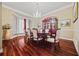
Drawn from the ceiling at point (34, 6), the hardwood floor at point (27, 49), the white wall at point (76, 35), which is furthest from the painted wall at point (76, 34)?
the ceiling at point (34, 6)

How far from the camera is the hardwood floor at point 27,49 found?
7.98 ft

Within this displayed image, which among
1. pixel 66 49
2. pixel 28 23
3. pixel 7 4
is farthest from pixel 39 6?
pixel 66 49

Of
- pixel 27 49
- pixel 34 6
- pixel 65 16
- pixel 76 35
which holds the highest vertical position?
pixel 34 6

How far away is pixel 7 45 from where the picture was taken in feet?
8.15

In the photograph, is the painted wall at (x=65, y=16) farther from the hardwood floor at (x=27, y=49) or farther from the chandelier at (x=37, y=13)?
the chandelier at (x=37, y=13)

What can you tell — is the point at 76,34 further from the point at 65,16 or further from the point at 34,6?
the point at 34,6

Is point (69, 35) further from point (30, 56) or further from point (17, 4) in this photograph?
point (17, 4)

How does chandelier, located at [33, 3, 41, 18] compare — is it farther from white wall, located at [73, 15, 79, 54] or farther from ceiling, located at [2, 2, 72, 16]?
white wall, located at [73, 15, 79, 54]

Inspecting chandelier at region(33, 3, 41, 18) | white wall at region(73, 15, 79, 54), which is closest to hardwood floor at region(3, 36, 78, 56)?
white wall at region(73, 15, 79, 54)

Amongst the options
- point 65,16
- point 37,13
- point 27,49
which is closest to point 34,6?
point 37,13

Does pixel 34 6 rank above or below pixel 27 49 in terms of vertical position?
above

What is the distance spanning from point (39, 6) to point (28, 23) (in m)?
0.44

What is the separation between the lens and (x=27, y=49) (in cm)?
247

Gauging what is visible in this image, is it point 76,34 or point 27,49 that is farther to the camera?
point 27,49
